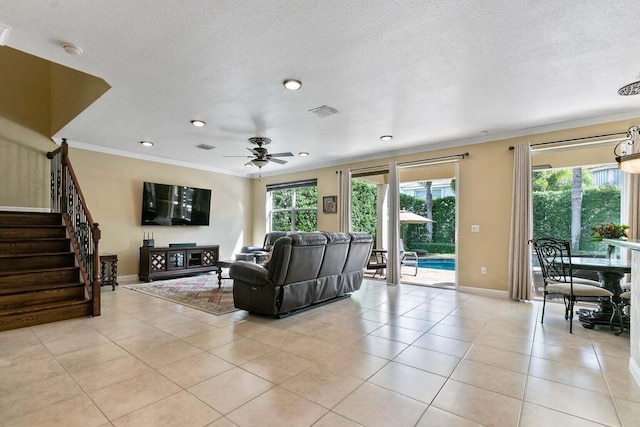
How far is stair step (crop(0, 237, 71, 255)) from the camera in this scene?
13.6ft

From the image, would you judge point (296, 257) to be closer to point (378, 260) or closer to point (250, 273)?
point (250, 273)

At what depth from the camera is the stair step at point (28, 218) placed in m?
4.65

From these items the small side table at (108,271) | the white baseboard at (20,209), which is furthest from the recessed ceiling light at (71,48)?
the white baseboard at (20,209)

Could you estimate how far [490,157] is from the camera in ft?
17.2

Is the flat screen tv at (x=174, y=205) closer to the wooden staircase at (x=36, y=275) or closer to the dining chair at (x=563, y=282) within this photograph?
the wooden staircase at (x=36, y=275)

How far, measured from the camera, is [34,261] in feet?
13.5

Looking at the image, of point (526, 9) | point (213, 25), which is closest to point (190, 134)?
point (213, 25)

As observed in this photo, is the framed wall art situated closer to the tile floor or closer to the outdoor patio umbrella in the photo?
the outdoor patio umbrella


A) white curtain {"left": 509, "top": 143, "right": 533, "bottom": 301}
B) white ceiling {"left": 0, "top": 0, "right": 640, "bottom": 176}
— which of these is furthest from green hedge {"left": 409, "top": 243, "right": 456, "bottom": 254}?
white ceiling {"left": 0, "top": 0, "right": 640, "bottom": 176}

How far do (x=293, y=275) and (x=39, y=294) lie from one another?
302 cm

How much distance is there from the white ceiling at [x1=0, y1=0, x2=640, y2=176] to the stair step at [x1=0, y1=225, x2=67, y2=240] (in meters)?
1.63

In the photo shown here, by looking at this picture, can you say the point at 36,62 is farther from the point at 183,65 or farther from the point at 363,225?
the point at 363,225

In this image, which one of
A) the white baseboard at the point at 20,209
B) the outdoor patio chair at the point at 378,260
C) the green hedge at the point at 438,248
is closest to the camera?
the white baseboard at the point at 20,209

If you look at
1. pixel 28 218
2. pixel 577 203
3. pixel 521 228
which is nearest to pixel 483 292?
pixel 521 228
